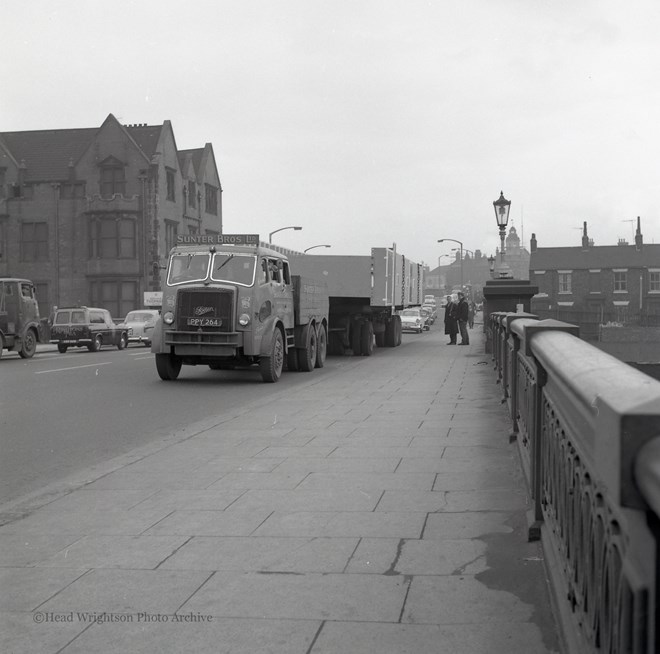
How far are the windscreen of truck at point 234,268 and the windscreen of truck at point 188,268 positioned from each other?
0.58ft

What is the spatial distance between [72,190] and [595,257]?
47.4 metres

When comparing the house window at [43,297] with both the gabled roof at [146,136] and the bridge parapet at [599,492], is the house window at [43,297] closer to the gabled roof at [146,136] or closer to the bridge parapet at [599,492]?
the gabled roof at [146,136]

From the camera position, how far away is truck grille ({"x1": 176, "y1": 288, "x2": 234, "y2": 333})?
15.7 m

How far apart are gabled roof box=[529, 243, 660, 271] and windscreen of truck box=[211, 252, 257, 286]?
6384 cm

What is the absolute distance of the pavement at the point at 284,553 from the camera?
336cm

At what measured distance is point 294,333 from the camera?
61.7ft

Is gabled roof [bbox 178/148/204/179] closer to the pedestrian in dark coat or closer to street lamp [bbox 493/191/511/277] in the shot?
the pedestrian in dark coat

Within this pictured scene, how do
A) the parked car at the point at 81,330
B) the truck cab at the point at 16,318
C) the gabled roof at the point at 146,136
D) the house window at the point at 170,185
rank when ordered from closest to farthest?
the truck cab at the point at 16,318, the parked car at the point at 81,330, the gabled roof at the point at 146,136, the house window at the point at 170,185

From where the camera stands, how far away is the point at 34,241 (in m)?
51.4

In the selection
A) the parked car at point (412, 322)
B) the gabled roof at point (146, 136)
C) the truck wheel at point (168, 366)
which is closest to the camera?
the truck wheel at point (168, 366)

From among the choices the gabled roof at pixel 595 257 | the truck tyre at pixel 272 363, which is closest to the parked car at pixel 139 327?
the truck tyre at pixel 272 363

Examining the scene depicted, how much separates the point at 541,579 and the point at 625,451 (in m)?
2.86

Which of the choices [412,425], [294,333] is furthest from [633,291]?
[412,425]

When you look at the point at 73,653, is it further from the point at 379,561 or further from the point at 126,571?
the point at 379,561
